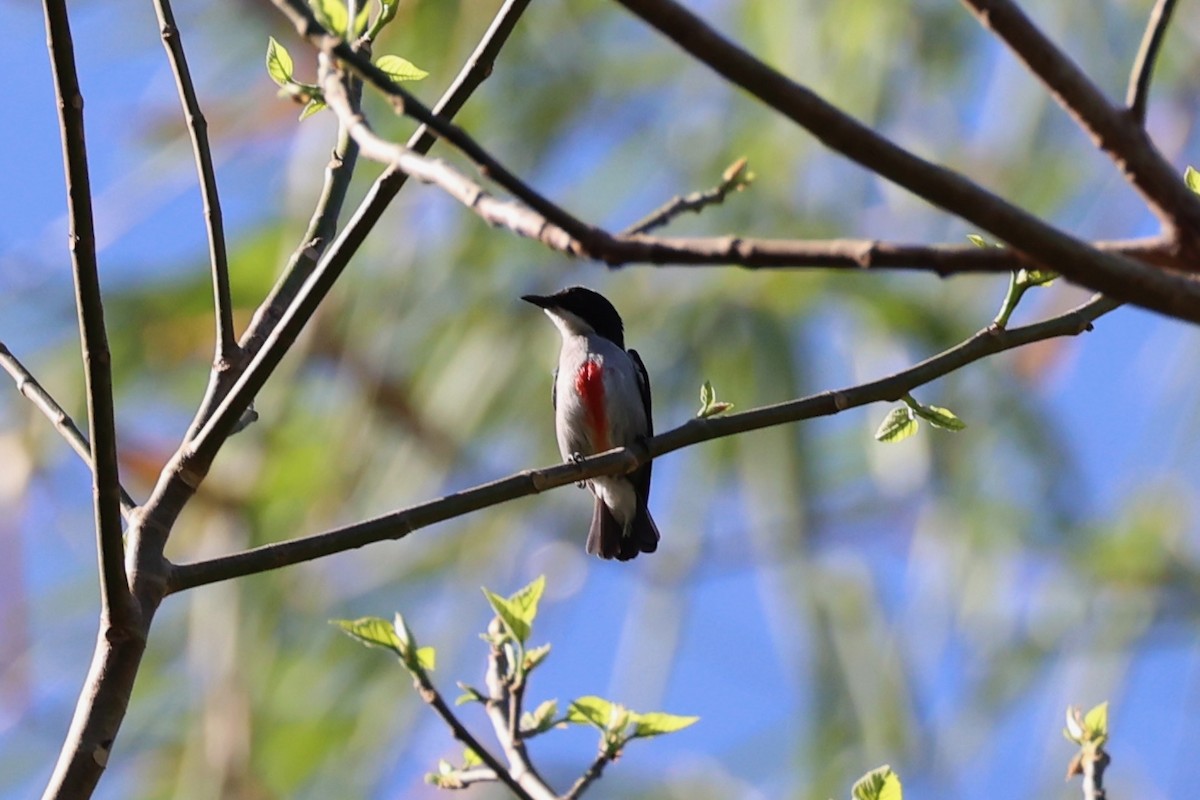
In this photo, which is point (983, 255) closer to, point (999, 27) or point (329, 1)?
point (999, 27)

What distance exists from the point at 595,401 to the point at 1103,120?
3.45 metres

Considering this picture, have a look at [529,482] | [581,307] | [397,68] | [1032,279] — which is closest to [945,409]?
[1032,279]

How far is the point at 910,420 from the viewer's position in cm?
247

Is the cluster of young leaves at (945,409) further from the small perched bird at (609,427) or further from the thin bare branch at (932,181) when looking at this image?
the small perched bird at (609,427)

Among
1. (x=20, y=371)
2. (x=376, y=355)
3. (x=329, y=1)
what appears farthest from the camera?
(x=376, y=355)

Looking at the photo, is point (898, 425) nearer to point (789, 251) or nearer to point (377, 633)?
point (377, 633)

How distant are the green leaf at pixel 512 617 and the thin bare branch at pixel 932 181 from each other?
142 centimetres

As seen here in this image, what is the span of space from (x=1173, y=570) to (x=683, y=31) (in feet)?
23.4

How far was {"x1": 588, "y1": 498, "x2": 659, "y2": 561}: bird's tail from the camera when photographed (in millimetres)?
4672

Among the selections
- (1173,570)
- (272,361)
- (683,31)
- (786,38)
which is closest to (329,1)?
(272,361)

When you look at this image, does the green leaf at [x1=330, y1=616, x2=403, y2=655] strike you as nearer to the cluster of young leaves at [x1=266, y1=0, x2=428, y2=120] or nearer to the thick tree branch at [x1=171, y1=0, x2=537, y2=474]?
the thick tree branch at [x1=171, y1=0, x2=537, y2=474]

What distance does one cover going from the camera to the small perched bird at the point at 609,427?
4.72m

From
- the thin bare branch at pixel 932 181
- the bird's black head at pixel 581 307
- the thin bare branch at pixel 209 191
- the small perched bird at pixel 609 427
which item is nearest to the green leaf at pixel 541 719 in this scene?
the thin bare branch at pixel 209 191

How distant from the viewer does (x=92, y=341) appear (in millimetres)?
1954
